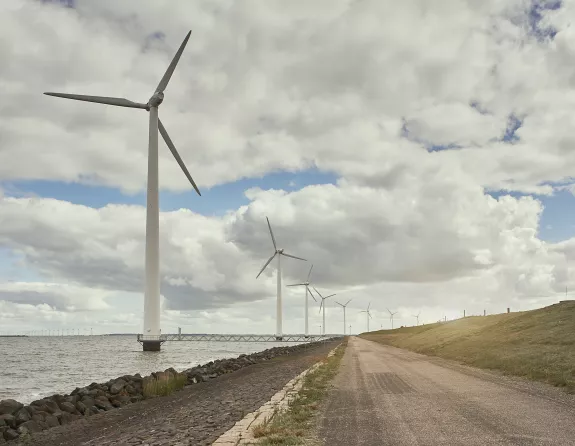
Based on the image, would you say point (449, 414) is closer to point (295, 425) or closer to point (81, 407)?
point (295, 425)

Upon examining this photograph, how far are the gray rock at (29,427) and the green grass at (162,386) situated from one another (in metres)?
10.4

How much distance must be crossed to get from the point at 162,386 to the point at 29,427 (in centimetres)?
1228

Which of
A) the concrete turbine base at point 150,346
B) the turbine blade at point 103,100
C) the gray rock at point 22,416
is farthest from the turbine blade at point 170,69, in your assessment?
the gray rock at point 22,416

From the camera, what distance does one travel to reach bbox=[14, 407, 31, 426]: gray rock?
68.8 feet

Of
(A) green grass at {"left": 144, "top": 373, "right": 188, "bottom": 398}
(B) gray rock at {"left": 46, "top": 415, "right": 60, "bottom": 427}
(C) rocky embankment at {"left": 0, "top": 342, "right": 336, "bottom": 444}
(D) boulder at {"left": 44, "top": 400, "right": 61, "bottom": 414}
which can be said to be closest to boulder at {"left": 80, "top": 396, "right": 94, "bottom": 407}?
(C) rocky embankment at {"left": 0, "top": 342, "right": 336, "bottom": 444}

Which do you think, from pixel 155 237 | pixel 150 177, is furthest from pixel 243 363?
pixel 150 177

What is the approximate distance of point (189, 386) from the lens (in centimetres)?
3634

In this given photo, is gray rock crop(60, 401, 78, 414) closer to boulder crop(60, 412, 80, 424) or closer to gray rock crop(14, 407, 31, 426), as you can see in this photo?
boulder crop(60, 412, 80, 424)

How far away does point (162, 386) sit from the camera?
32031 millimetres

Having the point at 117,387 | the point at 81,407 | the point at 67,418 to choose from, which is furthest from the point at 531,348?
the point at 67,418

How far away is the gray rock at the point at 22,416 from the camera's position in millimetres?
20984

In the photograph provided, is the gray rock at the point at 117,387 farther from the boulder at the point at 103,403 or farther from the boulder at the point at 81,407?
the boulder at the point at 81,407

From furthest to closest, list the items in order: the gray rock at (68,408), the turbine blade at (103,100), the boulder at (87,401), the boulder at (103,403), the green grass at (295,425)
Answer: the turbine blade at (103,100) → the boulder at (103,403) → the boulder at (87,401) → the gray rock at (68,408) → the green grass at (295,425)

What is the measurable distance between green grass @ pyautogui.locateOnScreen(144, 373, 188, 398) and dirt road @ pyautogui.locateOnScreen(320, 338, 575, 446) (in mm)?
11322
